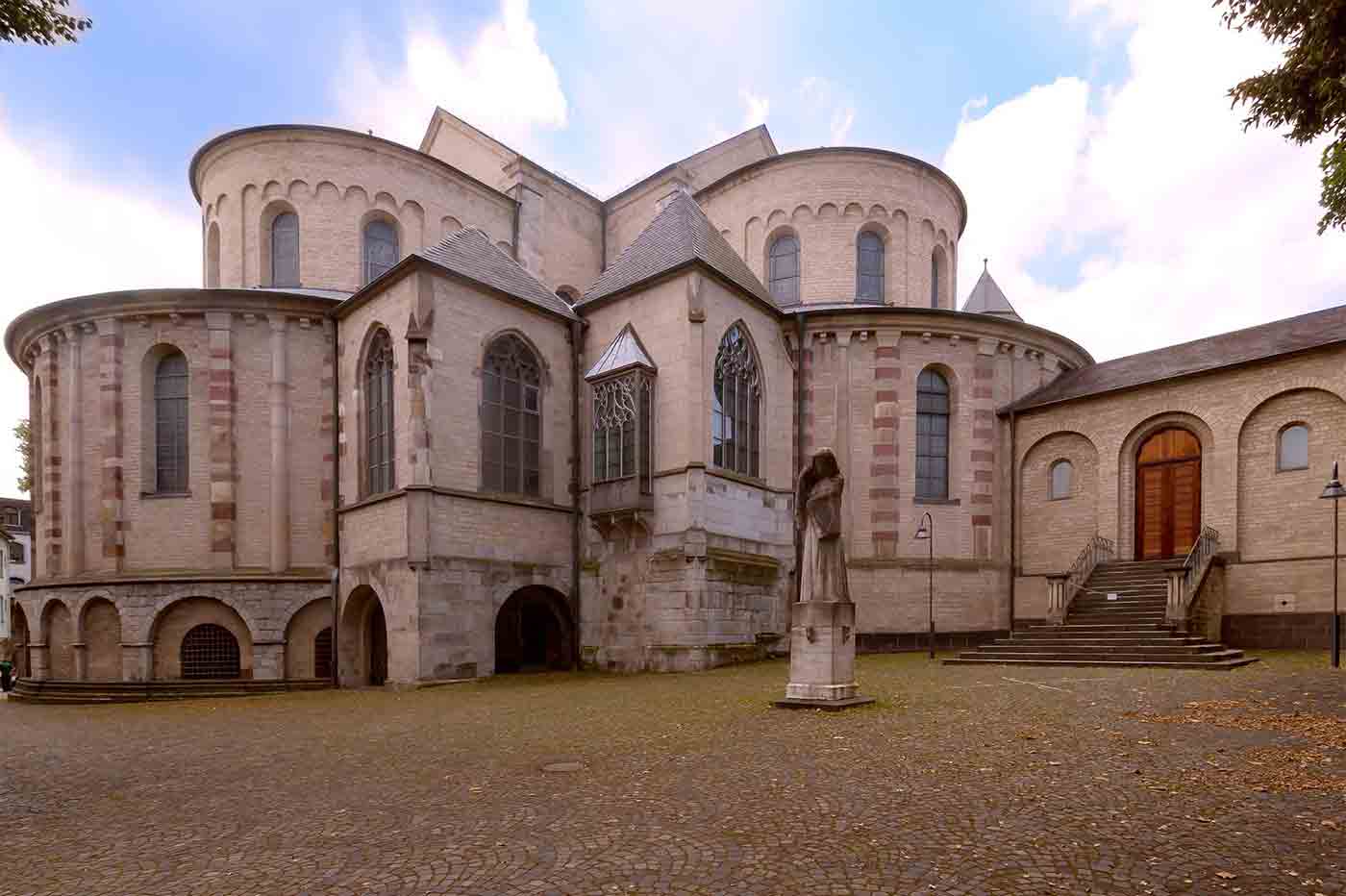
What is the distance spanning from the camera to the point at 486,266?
65.5ft

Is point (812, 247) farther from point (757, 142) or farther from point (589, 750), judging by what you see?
point (589, 750)

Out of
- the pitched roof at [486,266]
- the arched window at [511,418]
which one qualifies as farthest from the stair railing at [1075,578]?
the pitched roof at [486,266]

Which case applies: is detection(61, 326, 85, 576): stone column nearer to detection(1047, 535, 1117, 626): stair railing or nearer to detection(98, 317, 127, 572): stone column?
detection(98, 317, 127, 572): stone column

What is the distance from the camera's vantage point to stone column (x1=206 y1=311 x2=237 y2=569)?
20.5 m

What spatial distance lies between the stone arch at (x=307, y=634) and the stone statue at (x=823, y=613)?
13.8 meters

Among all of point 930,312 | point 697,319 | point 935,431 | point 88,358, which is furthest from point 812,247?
point 88,358

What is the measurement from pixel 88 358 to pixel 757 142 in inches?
937

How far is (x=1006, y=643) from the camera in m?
17.7

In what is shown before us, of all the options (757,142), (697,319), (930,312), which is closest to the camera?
(697,319)

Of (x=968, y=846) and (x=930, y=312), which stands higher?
(x=930, y=312)

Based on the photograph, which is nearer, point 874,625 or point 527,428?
point 527,428

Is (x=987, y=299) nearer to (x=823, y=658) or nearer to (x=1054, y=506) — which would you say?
(x=1054, y=506)

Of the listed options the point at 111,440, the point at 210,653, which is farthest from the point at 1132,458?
the point at 111,440

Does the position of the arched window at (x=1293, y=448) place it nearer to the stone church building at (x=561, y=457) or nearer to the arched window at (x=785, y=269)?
the stone church building at (x=561, y=457)
